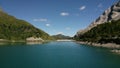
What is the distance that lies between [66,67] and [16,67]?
52.0 ft

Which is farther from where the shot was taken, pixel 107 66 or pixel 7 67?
pixel 107 66

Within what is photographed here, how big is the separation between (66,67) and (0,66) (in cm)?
2112

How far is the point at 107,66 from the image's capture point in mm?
67688

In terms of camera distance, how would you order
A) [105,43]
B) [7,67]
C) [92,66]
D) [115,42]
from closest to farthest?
[7,67] → [92,66] → [115,42] → [105,43]

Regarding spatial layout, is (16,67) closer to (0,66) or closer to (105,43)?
(0,66)

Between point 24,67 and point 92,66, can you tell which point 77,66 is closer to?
point 92,66

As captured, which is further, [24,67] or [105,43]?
[105,43]

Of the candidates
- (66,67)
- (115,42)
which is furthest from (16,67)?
(115,42)

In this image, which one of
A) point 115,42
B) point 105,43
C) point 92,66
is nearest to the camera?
point 92,66

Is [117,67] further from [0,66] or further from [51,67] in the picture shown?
[0,66]

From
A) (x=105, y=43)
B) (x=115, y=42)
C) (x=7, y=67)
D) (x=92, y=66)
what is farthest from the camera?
(x=105, y=43)

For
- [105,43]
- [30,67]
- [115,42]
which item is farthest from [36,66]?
[105,43]

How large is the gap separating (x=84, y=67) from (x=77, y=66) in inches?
114

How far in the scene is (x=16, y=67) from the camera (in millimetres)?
63281
